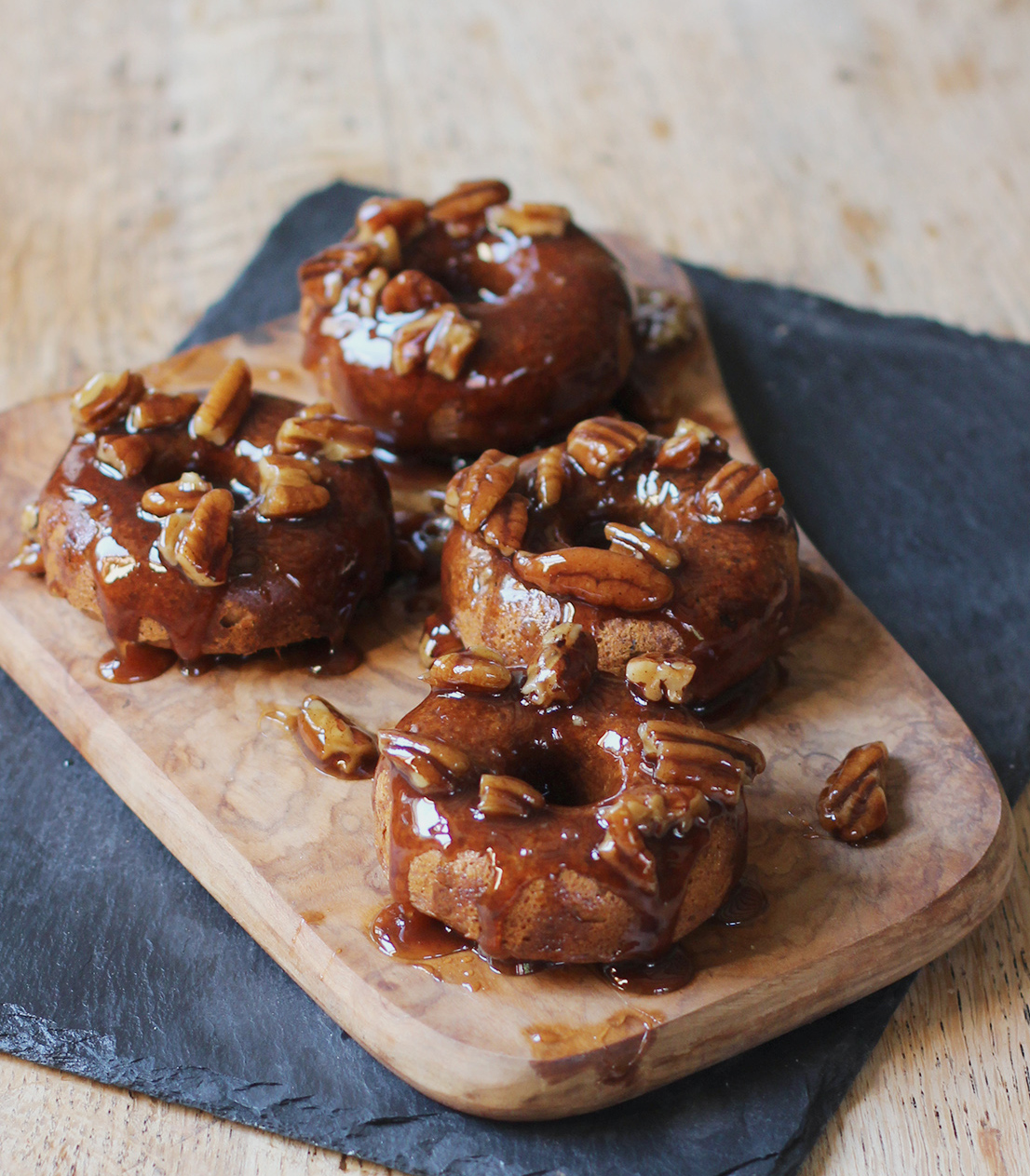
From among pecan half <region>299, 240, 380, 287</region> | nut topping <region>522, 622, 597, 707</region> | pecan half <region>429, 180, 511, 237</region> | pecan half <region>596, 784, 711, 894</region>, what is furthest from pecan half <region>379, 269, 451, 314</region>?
pecan half <region>596, 784, 711, 894</region>

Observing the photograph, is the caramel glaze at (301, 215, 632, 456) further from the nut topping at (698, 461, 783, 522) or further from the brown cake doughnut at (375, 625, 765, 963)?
the brown cake doughnut at (375, 625, 765, 963)

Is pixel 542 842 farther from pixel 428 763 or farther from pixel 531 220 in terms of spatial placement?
pixel 531 220

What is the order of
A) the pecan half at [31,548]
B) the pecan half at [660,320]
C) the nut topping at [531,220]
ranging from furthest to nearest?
the pecan half at [660,320], the nut topping at [531,220], the pecan half at [31,548]

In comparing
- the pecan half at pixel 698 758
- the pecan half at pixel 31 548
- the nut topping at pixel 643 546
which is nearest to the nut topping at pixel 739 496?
the nut topping at pixel 643 546

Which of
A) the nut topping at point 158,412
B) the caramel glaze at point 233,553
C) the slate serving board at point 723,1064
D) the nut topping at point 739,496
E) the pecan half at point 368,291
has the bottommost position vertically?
the slate serving board at point 723,1064

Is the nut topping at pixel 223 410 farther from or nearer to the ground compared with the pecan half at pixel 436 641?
farther from the ground

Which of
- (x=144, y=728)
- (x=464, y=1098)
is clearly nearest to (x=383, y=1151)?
(x=464, y=1098)

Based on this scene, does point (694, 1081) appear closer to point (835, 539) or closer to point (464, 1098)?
point (464, 1098)

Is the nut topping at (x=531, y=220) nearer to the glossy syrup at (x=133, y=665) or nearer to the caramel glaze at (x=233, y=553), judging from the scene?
the caramel glaze at (x=233, y=553)

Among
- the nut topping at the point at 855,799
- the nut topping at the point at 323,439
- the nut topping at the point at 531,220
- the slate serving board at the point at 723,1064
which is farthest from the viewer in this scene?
the nut topping at the point at 531,220
